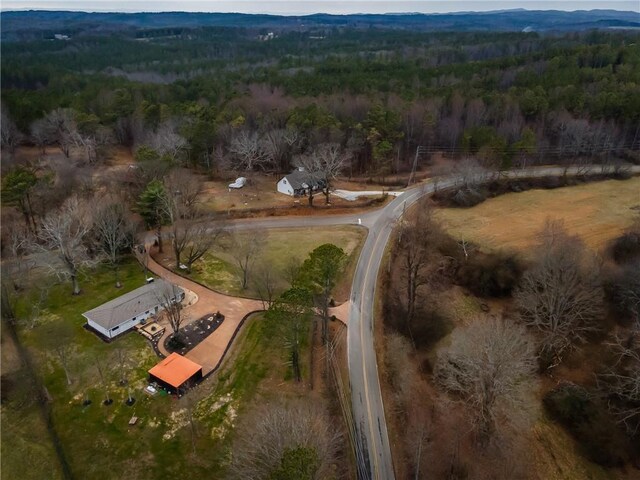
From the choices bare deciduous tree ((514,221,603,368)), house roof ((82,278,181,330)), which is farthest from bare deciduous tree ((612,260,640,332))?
house roof ((82,278,181,330))

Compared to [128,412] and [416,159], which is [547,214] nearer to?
[416,159]

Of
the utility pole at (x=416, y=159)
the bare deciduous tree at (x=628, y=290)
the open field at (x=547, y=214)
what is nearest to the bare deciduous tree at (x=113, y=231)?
the open field at (x=547, y=214)

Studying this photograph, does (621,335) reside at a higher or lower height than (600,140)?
lower

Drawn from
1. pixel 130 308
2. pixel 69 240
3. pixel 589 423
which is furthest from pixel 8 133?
pixel 589 423

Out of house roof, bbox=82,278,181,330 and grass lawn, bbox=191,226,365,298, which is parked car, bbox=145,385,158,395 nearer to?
house roof, bbox=82,278,181,330

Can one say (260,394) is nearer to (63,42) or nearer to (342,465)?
(342,465)

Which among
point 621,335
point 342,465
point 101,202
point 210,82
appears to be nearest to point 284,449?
point 342,465

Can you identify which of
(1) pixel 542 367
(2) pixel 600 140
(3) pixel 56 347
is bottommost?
(1) pixel 542 367
